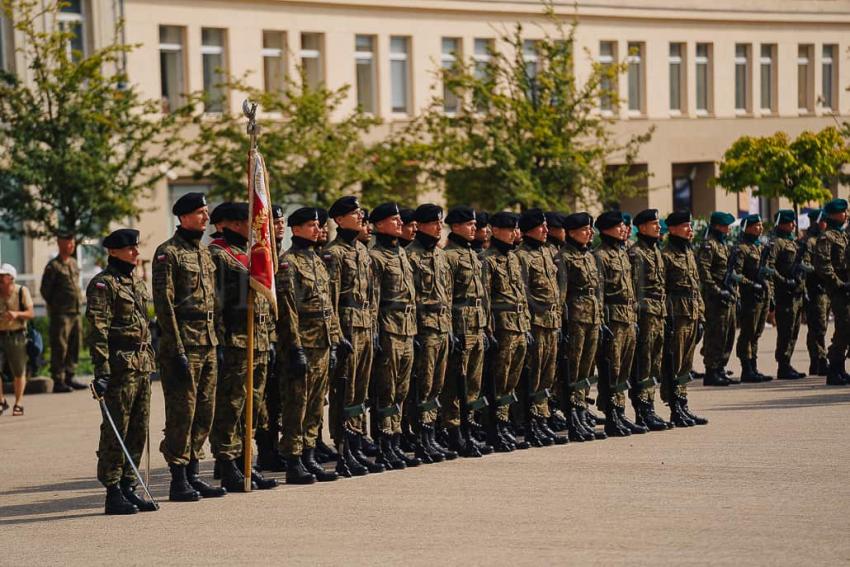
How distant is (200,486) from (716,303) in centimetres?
921

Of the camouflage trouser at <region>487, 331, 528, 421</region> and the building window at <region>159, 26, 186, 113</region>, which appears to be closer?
the camouflage trouser at <region>487, 331, 528, 421</region>

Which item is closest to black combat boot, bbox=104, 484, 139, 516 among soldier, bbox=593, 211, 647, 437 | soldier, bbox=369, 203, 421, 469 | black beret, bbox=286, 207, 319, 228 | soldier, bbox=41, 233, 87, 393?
soldier, bbox=369, 203, 421, 469

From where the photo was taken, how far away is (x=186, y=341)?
12.2 metres

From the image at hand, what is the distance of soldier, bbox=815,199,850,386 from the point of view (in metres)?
19.5

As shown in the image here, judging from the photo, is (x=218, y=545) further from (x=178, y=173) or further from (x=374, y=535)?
(x=178, y=173)

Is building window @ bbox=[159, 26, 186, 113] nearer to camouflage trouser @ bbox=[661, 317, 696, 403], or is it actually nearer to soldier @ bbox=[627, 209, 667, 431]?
soldier @ bbox=[627, 209, 667, 431]

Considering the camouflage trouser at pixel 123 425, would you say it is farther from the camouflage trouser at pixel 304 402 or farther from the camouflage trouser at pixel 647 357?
the camouflage trouser at pixel 647 357

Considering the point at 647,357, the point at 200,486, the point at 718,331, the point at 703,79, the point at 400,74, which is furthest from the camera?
the point at 703,79

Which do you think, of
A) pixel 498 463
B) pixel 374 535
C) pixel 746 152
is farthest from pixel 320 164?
pixel 374 535

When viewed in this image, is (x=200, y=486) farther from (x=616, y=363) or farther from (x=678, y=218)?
(x=678, y=218)

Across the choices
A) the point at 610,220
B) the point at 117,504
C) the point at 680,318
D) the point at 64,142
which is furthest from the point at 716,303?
the point at 64,142

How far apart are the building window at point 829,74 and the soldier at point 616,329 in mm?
40416

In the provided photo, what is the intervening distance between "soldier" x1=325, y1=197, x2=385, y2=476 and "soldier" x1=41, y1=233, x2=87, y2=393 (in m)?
9.85

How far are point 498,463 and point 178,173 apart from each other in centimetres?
2474
